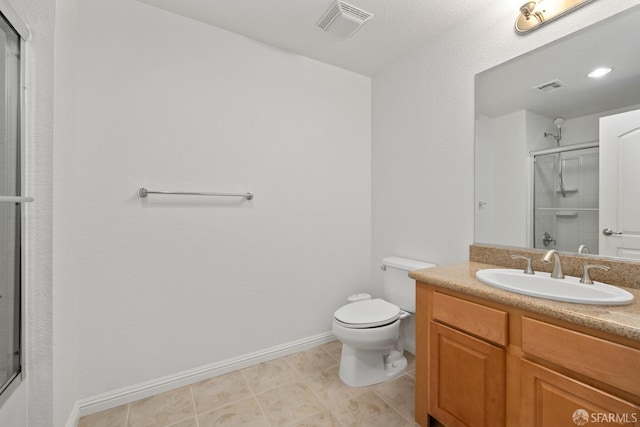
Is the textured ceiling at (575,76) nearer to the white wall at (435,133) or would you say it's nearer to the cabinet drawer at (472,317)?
the white wall at (435,133)

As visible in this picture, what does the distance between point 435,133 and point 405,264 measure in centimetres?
94

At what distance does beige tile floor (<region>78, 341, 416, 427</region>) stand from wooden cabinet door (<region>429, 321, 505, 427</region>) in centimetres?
29

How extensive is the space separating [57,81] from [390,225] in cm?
215

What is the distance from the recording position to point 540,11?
55.2 inches

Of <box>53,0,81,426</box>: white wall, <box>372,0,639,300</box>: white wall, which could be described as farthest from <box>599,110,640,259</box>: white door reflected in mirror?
<box>53,0,81,426</box>: white wall

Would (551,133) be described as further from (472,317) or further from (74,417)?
(74,417)

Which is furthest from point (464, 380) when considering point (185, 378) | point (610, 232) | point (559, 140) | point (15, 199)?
point (15, 199)

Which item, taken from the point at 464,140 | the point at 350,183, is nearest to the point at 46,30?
the point at 350,183

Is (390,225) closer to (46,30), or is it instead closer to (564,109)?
(564,109)

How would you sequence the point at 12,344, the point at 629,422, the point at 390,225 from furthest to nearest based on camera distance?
the point at 390,225 → the point at 12,344 → the point at 629,422

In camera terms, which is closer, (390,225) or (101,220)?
(101,220)

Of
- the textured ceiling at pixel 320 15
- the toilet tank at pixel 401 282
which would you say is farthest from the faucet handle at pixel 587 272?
the textured ceiling at pixel 320 15

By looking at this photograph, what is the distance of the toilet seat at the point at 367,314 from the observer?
5.50ft

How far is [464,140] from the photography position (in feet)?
5.76
